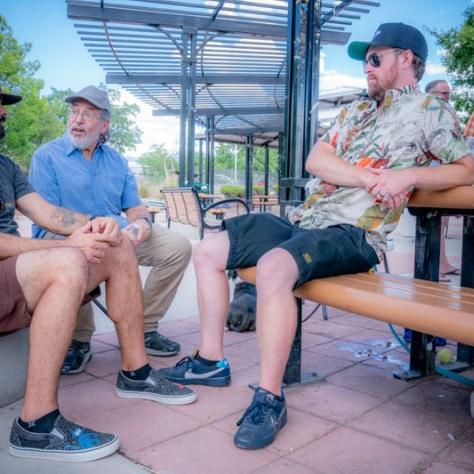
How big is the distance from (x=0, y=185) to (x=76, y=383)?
3.26 feet

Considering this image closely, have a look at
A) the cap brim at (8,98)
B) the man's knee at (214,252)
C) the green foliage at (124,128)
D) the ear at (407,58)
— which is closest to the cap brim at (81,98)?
the cap brim at (8,98)

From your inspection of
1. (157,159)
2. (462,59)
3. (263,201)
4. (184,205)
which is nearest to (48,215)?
(184,205)

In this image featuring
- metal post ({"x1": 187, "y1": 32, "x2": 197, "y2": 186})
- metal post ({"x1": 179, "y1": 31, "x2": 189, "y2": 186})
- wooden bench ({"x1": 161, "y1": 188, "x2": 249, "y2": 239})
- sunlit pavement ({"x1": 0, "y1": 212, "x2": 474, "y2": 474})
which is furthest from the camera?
metal post ({"x1": 187, "y1": 32, "x2": 197, "y2": 186})

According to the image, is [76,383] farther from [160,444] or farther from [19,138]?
[19,138]

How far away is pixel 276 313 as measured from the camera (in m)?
2.01

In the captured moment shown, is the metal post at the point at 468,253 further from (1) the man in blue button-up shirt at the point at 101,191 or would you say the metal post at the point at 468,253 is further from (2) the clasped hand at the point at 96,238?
(2) the clasped hand at the point at 96,238

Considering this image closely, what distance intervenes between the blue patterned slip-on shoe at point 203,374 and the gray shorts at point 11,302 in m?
0.80

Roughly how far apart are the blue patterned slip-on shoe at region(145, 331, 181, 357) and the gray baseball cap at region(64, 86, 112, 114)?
1.40m

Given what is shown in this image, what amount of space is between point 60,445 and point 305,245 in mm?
1143

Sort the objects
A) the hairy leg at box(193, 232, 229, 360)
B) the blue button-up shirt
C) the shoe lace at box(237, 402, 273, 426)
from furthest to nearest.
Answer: the blue button-up shirt, the hairy leg at box(193, 232, 229, 360), the shoe lace at box(237, 402, 273, 426)

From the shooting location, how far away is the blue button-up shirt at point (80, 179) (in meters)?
3.00

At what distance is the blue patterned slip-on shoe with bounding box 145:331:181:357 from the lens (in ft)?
9.86

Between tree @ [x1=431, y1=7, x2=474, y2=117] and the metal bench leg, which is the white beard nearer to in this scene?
the metal bench leg

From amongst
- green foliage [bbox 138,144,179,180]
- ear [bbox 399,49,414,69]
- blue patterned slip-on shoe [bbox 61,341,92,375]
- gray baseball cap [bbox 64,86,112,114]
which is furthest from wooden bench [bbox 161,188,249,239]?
green foliage [bbox 138,144,179,180]
